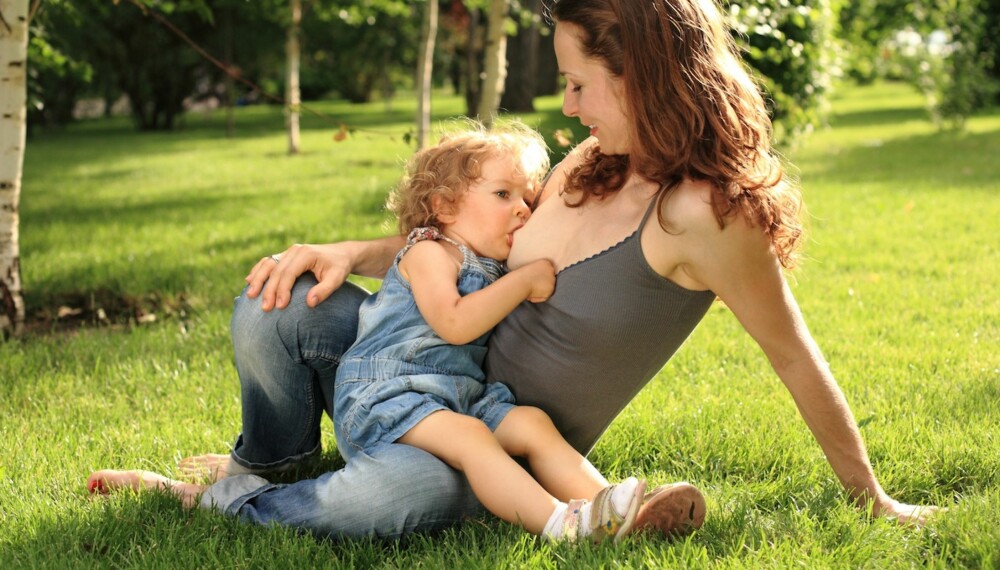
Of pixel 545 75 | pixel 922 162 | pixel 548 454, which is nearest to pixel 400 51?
pixel 545 75

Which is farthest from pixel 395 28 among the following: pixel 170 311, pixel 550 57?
pixel 170 311

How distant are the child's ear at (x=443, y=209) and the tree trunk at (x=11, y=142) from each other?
8.70 feet

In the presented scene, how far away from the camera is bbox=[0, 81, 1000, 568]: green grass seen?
92.2 inches

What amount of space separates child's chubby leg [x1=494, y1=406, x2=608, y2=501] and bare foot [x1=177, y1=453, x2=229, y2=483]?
94 centimetres

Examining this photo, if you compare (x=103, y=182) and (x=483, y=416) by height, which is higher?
(x=483, y=416)

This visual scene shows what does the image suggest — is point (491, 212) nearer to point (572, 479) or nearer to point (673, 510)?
point (572, 479)

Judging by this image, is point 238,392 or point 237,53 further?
point 237,53

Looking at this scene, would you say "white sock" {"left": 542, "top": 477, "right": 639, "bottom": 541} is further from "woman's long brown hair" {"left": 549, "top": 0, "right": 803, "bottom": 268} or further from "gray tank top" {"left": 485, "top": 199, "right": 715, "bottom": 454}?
"woman's long brown hair" {"left": 549, "top": 0, "right": 803, "bottom": 268}

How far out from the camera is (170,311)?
5.15m

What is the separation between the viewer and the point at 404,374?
2.49 meters

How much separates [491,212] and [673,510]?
904 mm

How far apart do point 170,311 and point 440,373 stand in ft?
9.96

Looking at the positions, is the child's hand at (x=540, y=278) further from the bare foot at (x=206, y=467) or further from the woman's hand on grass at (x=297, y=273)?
the bare foot at (x=206, y=467)

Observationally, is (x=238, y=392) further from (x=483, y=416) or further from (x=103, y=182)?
(x=103, y=182)
